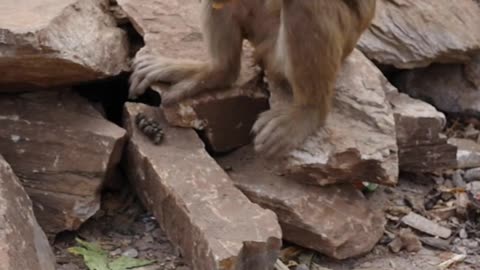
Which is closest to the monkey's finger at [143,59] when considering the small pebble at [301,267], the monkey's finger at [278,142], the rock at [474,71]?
the monkey's finger at [278,142]

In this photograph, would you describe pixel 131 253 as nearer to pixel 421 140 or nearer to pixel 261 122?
pixel 261 122

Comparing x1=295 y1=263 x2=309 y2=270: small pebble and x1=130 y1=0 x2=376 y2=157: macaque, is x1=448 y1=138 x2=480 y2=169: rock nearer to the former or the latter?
x1=130 y1=0 x2=376 y2=157: macaque

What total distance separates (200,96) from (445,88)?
221 centimetres

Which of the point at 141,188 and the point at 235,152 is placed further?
the point at 235,152

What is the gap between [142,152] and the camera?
509cm

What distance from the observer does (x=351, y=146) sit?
16.6 feet

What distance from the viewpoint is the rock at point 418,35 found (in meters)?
6.53

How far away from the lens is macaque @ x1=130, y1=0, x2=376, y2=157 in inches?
193

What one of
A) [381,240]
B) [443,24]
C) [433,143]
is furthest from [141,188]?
[443,24]

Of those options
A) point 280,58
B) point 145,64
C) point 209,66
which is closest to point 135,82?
point 145,64

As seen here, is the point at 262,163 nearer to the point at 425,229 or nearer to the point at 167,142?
the point at 167,142

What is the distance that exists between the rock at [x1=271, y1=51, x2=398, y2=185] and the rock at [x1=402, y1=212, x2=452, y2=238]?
1.53 ft

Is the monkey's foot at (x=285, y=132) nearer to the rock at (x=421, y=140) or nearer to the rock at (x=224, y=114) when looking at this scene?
the rock at (x=224, y=114)

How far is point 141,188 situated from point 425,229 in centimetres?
164
